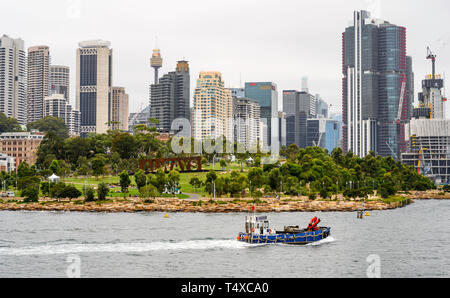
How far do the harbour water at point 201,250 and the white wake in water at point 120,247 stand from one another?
0.14 meters

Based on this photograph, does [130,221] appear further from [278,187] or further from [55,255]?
[278,187]

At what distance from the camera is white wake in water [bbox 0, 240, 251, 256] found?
83.4 meters

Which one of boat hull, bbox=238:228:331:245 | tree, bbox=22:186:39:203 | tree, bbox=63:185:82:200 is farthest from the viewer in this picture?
tree, bbox=63:185:82:200

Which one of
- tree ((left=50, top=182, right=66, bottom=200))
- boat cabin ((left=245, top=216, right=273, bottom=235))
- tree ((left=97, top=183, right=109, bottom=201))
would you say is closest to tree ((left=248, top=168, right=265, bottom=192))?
tree ((left=97, top=183, right=109, bottom=201))

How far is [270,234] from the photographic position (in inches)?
3578

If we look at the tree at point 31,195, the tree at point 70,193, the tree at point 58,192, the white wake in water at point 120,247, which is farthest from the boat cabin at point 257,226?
the tree at point 31,195

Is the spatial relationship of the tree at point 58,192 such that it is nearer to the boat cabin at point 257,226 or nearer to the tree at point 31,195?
the tree at point 31,195

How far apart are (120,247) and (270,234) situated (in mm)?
23751

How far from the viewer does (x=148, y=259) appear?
256 ft

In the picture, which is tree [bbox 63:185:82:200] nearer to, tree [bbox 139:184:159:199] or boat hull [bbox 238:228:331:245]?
tree [bbox 139:184:159:199]

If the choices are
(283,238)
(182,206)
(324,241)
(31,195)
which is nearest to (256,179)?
(182,206)

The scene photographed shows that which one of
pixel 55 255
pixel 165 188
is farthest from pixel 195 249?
pixel 165 188

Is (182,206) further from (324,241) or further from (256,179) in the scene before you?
(324,241)

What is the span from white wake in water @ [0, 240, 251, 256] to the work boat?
1.58 meters
